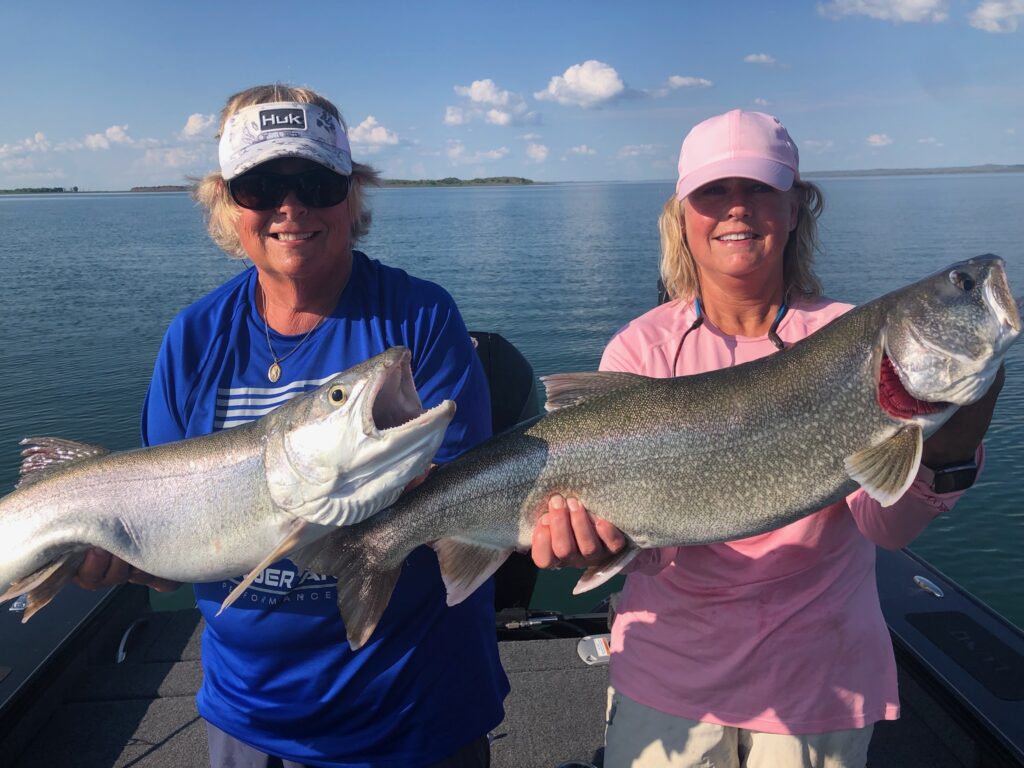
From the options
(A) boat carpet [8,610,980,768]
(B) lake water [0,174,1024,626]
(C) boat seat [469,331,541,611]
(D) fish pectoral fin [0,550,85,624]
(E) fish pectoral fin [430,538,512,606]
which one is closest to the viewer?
(E) fish pectoral fin [430,538,512,606]

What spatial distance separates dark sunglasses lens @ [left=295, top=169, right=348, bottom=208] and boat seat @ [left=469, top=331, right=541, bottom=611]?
2.53 metres

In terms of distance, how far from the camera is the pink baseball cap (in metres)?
3.03

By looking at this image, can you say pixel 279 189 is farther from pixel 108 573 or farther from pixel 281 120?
pixel 108 573

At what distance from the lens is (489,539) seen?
2959 millimetres

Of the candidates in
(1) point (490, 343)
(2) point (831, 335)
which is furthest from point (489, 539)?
(1) point (490, 343)

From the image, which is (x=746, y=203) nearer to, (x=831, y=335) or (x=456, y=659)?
(x=831, y=335)

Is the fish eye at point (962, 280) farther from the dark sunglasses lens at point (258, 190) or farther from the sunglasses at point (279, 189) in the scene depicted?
the dark sunglasses lens at point (258, 190)

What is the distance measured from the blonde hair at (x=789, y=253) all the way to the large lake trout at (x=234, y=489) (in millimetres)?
1413

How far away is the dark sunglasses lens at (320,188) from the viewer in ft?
9.73

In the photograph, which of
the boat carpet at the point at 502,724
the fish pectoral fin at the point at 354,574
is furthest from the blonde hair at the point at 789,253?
the boat carpet at the point at 502,724

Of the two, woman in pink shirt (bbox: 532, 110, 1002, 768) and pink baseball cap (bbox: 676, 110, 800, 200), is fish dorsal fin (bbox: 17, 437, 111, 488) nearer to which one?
woman in pink shirt (bbox: 532, 110, 1002, 768)

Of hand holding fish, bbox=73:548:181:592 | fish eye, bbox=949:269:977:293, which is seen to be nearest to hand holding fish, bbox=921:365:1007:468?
fish eye, bbox=949:269:977:293

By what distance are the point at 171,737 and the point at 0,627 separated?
1457 millimetres

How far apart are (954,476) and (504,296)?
26004 mm
